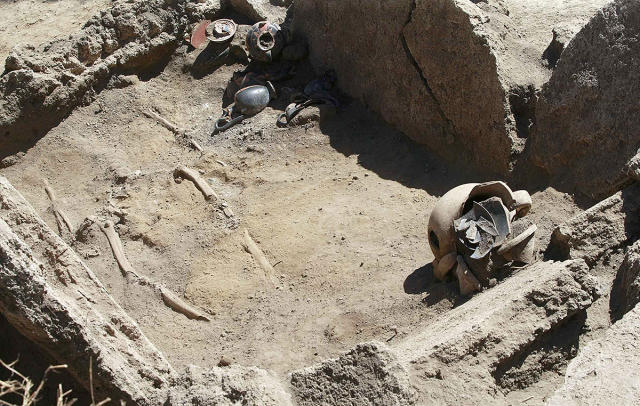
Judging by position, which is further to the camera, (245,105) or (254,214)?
(245,105)

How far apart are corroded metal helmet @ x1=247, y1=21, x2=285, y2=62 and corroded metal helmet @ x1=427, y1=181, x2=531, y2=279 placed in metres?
3.78

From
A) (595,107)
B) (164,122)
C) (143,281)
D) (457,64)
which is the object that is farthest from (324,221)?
(164,122)

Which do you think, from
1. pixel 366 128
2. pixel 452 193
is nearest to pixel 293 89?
pixel 366 128

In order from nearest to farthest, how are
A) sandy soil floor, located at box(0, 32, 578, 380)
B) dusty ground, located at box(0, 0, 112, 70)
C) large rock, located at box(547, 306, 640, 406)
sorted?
large rock, located at box(547, 306, 640, 406), sandy soil floor, located at box(0, 32, 578, 380), dusty ground, located at box(0, 0, 112, 70)

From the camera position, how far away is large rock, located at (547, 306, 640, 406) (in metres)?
3.47

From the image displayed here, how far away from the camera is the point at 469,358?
4078mm

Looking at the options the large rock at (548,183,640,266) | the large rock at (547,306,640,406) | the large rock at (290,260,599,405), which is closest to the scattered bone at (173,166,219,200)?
the large rock at (290,260,599,405)

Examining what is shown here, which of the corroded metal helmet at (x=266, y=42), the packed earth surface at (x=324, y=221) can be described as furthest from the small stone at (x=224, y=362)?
the corroded metal helmet at (x=266, y=42)

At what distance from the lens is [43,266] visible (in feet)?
15.3

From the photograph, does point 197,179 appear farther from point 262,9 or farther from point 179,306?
point 262,9

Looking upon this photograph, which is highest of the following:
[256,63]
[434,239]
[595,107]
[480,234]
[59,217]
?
[595,107]

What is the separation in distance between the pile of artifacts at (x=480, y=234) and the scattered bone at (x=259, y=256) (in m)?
1.38

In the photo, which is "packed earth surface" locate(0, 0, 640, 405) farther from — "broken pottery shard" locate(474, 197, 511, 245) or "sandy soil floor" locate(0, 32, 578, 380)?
"broken pottery shard" locate(474, 197, 511, 245)

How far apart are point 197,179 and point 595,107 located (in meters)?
3.53
